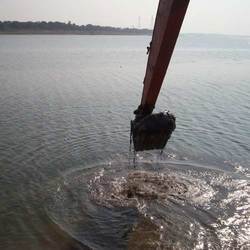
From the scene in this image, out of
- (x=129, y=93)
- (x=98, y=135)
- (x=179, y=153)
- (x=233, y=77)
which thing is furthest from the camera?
(x=233, y=77)

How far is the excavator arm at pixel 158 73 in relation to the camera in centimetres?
685

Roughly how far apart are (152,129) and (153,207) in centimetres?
237

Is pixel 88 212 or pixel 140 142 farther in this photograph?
pixel 88 212

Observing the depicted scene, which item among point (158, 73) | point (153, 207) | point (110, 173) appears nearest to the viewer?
point (158, 73)

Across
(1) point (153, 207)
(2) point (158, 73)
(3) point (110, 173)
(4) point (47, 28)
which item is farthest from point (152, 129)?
(4) point (47, 28)

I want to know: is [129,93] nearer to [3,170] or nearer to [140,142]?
[3,170]

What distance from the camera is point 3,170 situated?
12.1 metres

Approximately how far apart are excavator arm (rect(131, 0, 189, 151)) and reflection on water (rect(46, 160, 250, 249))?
70.8 inches

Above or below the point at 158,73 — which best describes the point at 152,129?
below

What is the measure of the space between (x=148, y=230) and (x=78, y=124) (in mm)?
8808

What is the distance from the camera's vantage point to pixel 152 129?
8453 mm

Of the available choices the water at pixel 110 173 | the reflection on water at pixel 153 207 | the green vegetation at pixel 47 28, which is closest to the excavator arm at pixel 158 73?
the reflection on water at pixel 153 207

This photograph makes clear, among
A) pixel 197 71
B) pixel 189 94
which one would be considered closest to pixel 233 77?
pixel 197 71

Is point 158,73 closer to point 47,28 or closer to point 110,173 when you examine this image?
point 110,173
